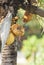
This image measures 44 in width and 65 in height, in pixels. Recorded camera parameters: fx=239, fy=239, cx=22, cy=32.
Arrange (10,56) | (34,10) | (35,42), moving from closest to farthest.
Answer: (34,10) < (35,42) < (10,56)

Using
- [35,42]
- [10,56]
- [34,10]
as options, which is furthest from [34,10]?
[10,56]

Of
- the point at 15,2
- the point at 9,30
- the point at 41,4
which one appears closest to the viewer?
the point at 9,30

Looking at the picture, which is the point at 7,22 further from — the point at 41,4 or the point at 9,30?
the point at 41,4

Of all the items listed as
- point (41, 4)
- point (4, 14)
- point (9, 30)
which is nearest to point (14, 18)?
point (4, 14)

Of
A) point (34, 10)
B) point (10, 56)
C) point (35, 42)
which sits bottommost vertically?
point (10, 56)

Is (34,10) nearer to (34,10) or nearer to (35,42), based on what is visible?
(34,10)

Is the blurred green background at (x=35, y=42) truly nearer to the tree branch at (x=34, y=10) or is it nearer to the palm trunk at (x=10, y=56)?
the palm trunk at (x=10, y=56)

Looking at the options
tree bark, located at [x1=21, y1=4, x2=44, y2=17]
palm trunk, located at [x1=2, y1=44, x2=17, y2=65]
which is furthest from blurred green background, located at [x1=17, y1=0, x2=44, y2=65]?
tree bark, located at [x1=21, y1=4, x2=44, y2=17]

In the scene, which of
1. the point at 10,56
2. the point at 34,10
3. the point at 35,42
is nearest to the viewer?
the point at 34,10

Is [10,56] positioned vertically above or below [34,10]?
below

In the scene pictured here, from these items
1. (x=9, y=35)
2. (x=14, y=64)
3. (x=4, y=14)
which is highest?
(x=4, y=14)

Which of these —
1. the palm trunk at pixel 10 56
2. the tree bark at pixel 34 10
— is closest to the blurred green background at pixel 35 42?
the palm trunk at pixel 10 56
